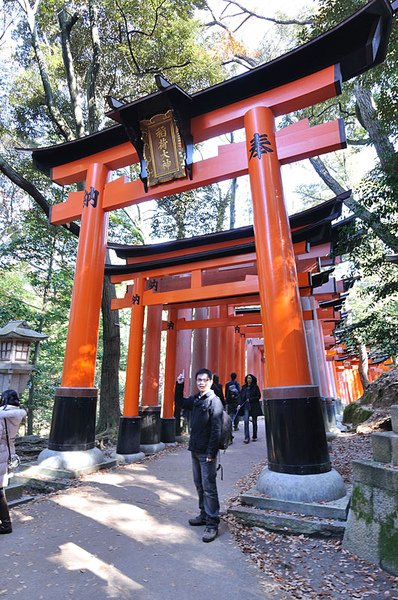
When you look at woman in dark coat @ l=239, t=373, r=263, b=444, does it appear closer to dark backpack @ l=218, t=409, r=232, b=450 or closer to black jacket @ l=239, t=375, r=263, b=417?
black jacket @ l=239, t=375, r=263, b=417

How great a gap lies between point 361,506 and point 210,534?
56.5 inches

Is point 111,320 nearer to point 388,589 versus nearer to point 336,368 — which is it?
point 388,589

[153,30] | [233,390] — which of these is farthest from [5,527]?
[153,30]

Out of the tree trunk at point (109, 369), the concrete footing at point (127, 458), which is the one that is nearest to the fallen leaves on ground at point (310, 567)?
the concrete footing at point (127, 458)

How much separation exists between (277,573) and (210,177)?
5.53m

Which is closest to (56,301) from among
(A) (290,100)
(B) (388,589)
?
(A) (290,100)

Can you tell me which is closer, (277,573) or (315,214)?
(277,573)

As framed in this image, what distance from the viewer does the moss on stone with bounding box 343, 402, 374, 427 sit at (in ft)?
38.2

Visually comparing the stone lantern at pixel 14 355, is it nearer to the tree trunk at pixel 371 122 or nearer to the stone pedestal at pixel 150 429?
the stone pedestal at pixel 150 429

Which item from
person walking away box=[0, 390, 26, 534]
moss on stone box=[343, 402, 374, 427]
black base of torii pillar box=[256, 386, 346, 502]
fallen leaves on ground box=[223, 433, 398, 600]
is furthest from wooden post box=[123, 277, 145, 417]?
moss on stone box=[343, 402, 374, 427]

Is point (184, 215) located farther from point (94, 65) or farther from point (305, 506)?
point (305, 506)

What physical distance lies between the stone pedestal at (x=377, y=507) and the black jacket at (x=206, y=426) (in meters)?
1.32

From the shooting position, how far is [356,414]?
12.8 metres

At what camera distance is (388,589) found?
2.71 meters
